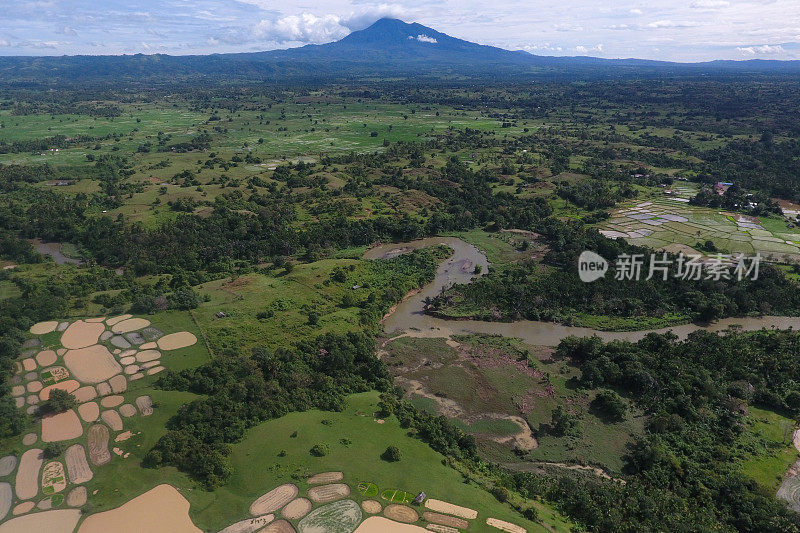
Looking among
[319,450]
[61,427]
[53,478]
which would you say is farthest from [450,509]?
[61,427]

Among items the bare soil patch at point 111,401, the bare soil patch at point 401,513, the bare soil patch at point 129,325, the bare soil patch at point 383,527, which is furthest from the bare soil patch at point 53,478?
the bare soil patch at point 401,513

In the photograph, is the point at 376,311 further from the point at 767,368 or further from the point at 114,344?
the point at 767,368

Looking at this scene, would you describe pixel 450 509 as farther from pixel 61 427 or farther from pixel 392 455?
pixel 61 427

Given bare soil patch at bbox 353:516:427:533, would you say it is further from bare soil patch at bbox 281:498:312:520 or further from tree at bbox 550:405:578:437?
tree at bbox 550:405:578:437

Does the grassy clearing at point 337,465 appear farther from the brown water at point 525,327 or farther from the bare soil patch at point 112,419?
the brown water at point 525,327

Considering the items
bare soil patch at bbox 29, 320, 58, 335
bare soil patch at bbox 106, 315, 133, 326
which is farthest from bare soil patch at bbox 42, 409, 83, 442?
bare soil patch at bbox 29, 320, 58, 335

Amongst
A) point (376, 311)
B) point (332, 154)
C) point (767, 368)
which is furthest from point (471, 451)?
point (332, 154)

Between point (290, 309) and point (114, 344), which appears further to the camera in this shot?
point (290, 309)
